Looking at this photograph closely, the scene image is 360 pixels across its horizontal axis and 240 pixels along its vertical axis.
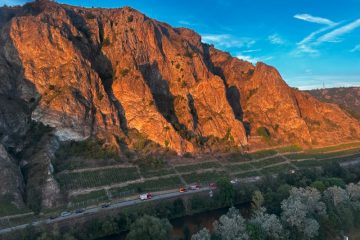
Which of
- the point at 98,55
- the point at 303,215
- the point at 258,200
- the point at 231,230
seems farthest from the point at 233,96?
the point at 231,230

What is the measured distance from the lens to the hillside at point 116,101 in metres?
94.5

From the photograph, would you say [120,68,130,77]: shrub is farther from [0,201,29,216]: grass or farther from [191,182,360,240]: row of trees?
[191,182,360,240]: row of trees

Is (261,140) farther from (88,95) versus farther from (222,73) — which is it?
(88,95)

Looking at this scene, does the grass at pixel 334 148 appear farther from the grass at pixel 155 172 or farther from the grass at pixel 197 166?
the grass at pixel 155 172

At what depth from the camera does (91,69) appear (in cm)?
11306

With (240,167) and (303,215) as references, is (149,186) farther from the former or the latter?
(303,215)

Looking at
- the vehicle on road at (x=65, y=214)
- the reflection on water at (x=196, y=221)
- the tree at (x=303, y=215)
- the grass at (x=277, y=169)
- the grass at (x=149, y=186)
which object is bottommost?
the reflection on water at (x=196, y=221)

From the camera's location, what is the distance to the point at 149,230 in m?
57.0

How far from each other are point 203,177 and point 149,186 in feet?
60.1

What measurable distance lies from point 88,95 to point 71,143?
17869 millimetres

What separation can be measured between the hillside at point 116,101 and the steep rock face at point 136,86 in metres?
0.37

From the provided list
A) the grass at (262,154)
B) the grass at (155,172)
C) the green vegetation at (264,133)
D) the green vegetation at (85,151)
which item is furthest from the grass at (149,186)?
the green vegetation at (264,133)

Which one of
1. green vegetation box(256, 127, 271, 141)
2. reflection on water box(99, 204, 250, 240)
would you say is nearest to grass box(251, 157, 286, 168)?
green vegetation box(256, 127, 271, 141)

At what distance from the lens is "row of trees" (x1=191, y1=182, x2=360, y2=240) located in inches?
2119
